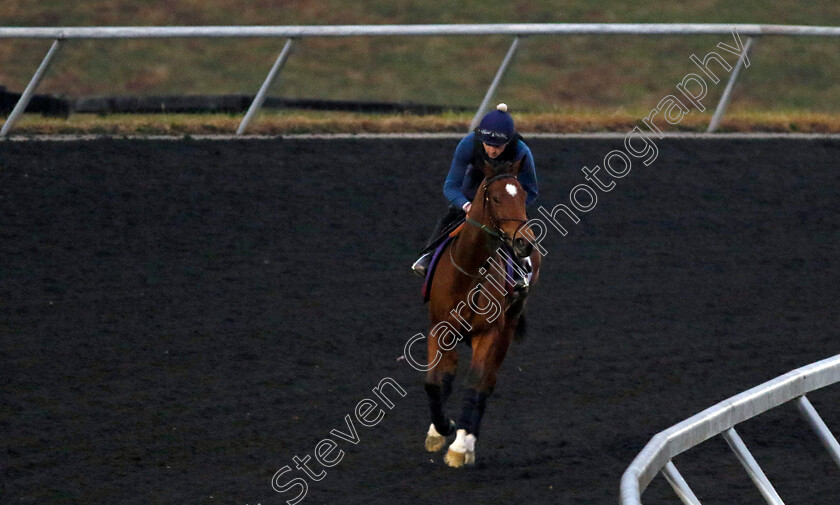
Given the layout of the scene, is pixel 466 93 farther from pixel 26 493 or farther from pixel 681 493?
pixel 681 493

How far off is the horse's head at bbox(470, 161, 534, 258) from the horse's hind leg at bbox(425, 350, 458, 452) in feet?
3.27

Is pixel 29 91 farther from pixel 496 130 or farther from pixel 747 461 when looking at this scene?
pixel 747 461

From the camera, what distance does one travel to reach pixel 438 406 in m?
7.65

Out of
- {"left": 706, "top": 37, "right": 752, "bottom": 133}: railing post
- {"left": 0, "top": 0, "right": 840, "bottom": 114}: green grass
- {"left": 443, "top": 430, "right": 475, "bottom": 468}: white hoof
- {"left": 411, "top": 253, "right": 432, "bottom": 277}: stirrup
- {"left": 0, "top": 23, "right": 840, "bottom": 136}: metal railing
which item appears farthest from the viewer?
{"left": 0, "top": 0, "right": 840, "bottom": 114}: green grass

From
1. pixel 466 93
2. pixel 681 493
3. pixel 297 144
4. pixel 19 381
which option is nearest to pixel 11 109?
pixel 297 144

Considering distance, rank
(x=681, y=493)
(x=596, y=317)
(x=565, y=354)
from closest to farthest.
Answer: (x=681, y=493), (x=565, y=354), (x=596, y=317)

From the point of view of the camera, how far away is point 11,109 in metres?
11.8

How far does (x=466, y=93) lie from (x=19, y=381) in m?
22.3

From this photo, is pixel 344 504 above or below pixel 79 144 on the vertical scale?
above

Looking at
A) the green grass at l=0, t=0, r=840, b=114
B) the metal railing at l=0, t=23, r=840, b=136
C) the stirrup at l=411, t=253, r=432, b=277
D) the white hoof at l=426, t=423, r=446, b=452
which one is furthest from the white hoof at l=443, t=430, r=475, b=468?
the green grass at l=0, t=0, r=840, b=114

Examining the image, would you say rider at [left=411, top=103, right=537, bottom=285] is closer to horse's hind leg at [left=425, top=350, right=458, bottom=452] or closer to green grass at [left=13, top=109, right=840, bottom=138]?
horse's hind leg at [left=425, top=350, right=458, bottom=452]

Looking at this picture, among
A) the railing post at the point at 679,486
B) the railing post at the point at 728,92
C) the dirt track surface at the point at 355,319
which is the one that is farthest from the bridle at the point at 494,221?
the railing post at the point at 728,92

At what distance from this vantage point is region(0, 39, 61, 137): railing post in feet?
37.2

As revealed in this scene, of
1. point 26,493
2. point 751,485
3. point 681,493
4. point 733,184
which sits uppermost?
point 681,493
